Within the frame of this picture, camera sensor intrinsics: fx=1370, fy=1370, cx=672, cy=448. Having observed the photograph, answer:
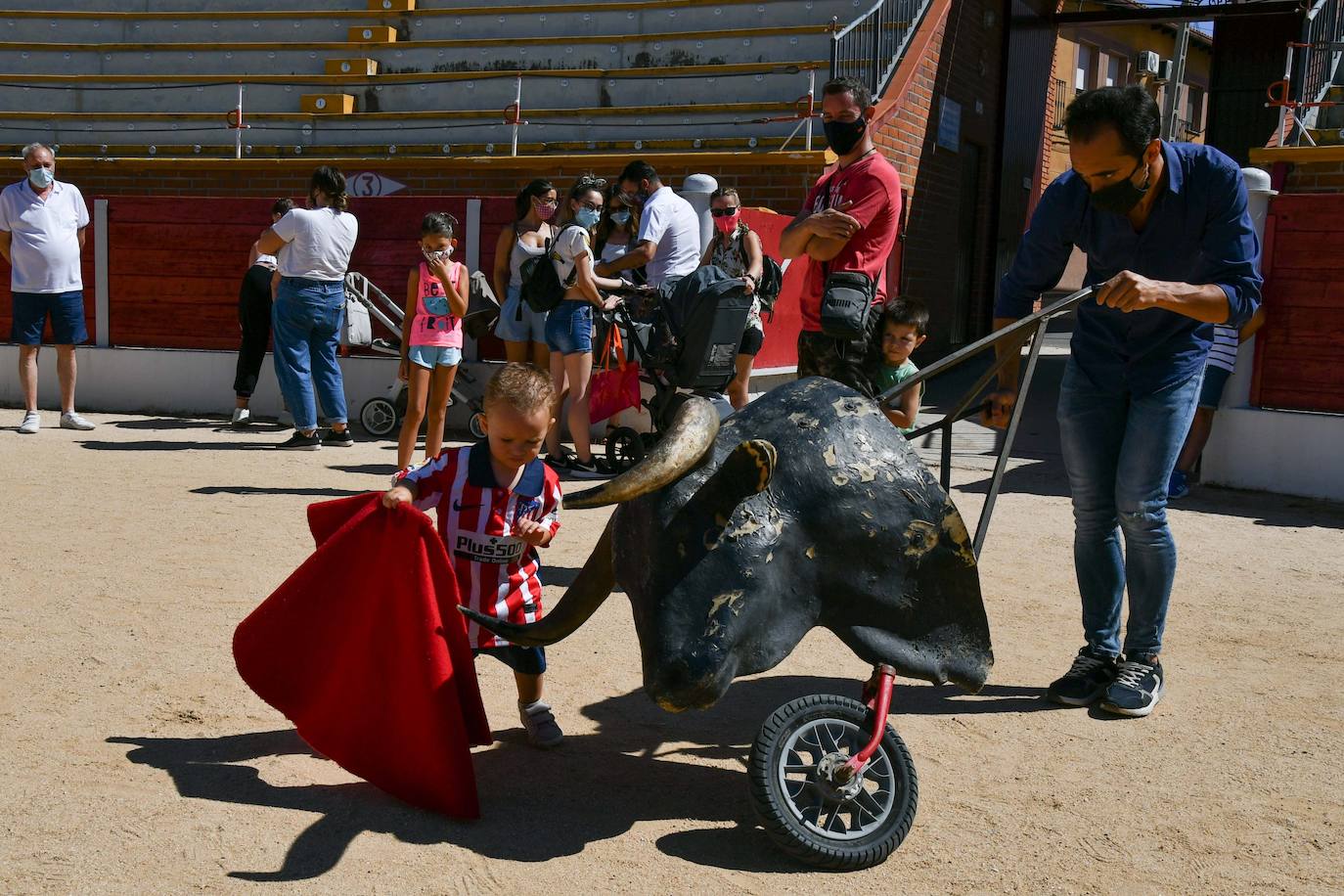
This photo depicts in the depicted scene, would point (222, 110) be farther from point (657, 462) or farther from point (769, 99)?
point (657, 462)

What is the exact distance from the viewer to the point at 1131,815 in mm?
3211

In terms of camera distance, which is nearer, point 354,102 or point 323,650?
point 323,650

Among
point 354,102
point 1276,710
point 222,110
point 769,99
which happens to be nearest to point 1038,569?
point 1276,710

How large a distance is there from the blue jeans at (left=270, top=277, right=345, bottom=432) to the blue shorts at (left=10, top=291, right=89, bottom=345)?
1.45 metres

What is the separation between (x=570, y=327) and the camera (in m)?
7.57

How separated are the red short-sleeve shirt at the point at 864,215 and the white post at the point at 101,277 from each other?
8523 millimetres

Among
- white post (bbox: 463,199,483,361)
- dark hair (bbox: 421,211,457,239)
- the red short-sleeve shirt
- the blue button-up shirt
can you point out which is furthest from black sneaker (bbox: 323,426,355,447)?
the blue button-up shirt

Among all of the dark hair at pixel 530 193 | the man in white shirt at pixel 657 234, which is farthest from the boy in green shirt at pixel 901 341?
the dark hair at pixel 530 193

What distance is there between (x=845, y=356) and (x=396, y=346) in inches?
252

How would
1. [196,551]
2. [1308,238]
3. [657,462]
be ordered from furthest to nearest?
[1308,238] < [196,551] < [657,462]

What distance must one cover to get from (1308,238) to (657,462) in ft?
22.2

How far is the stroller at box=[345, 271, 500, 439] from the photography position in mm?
9273

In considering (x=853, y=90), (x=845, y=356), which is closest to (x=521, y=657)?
(x=845, y=356)

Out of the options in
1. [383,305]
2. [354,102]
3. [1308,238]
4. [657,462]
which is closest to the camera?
[657,462]
